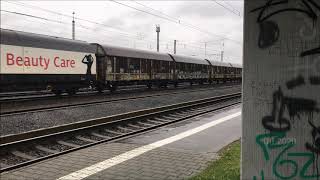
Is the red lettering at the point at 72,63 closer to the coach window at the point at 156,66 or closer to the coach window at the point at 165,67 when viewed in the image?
the coach window at the point at 156,66

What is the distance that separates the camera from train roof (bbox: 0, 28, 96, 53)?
1996 cm

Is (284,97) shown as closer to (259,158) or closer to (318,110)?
(318,110)

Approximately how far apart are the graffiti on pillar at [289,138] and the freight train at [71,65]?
18152mm

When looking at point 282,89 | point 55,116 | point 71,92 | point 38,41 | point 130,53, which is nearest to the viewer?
point 282,89

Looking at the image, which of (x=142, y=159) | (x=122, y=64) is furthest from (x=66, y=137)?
(x=122, y=64)

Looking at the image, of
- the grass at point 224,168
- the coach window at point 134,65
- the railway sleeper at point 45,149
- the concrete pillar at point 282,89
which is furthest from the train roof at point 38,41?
the concrete pillar at point 282,89


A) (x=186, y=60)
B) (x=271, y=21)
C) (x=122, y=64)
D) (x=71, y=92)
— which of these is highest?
(x=186, y=60)

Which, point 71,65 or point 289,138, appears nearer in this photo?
point 289,138

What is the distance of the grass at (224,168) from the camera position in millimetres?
6522

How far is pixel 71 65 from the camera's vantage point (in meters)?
25.0

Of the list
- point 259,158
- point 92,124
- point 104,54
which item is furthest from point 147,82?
point 259,158

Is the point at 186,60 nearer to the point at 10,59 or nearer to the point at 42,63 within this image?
the point at 42,63

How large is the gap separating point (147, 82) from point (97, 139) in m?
24.7

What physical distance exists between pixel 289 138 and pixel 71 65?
2272 centimetres
